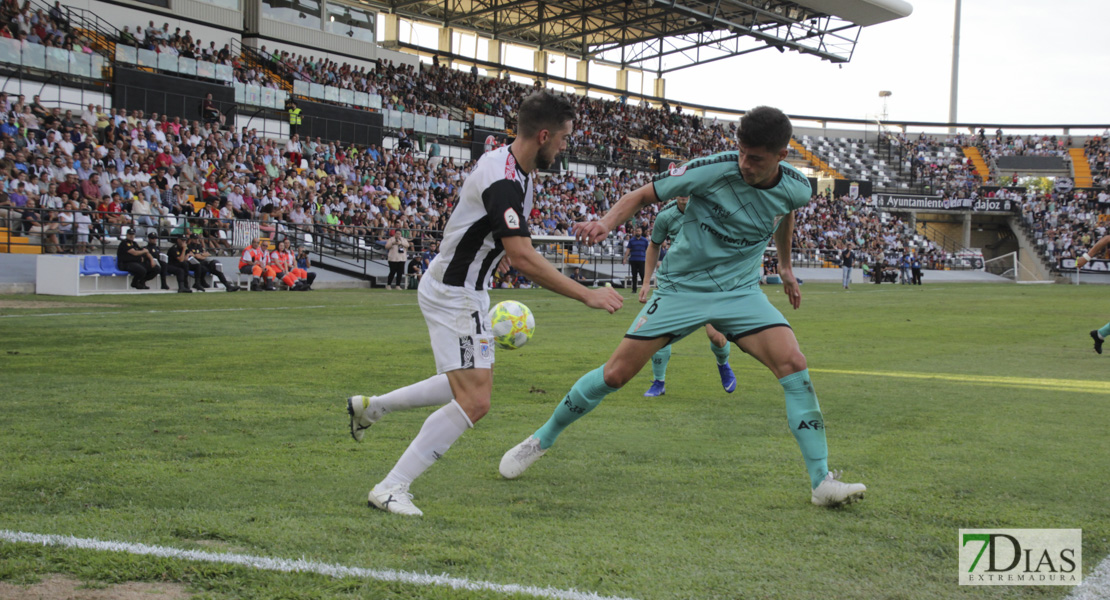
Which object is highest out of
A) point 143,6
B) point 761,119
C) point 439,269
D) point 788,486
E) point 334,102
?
point 143,6

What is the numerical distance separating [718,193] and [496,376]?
15.4ft

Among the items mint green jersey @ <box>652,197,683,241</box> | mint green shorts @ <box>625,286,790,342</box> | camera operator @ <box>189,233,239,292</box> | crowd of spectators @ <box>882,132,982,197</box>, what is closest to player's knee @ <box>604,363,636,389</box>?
mint green shorts @ <box>625,286,790,342</box>

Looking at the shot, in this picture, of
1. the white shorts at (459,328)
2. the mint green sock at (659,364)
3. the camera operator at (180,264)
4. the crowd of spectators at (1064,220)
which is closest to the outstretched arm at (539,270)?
the white shorts at (459,328)

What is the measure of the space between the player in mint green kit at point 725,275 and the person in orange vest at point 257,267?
66.3ft

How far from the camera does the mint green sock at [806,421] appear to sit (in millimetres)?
4496

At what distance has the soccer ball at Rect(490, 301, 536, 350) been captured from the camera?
5.84 meters

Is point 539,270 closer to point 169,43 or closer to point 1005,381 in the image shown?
point 1005,381

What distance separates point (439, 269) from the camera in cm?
443

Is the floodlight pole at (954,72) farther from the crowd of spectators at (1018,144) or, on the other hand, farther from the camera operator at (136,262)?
the camera operator at (136,262)

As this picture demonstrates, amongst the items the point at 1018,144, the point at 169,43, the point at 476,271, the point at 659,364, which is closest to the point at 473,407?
the point at 476,271

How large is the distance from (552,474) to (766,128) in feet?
7.21

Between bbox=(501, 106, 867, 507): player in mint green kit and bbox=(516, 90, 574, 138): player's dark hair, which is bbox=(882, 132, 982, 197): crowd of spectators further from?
bbox=(516, 90, 574, 138): player's dark hair

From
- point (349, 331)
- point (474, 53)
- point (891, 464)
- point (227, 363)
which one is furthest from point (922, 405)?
point (474, 53)

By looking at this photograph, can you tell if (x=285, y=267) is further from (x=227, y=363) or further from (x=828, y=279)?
(x=828, y=279)
